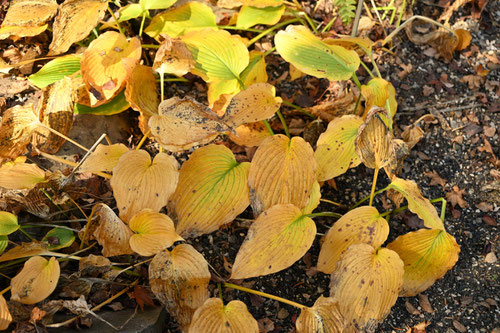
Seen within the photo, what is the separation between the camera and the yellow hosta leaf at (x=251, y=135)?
7.02ft

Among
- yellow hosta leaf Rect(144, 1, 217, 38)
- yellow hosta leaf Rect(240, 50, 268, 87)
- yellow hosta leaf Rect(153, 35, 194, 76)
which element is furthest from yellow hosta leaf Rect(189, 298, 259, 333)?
yellow hosta leaf Rect(144, 1, 217, 38)

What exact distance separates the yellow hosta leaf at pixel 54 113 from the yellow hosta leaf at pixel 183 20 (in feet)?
1.92

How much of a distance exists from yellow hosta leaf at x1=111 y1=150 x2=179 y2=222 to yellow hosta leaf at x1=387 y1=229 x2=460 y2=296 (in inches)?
36.5

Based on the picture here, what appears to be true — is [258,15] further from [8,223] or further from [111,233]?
[8,223]

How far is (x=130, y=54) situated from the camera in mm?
2166

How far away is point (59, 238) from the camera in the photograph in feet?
6.07

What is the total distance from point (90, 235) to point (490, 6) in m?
2.64

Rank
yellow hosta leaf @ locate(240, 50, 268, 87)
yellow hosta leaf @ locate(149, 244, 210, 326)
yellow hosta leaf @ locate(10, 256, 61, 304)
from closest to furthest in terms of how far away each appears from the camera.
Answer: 1. yellow hosta leaf @ locate(10, 256, 61, 304)
2. yellow hosta leaf @ locate(149, 244, 210, 326)
3. yellow hosta leaf @ locate(240, 50, 268, 87)

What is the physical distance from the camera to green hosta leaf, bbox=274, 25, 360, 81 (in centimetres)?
203

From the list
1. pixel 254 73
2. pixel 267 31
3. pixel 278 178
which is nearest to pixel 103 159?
pixel 278 178

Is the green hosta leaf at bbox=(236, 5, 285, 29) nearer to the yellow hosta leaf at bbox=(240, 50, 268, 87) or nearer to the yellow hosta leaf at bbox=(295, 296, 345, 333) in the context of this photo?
the yellow hosta leaf at bbox=(240, 50, 268, 87)

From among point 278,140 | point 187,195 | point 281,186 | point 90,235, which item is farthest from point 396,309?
point 90,235

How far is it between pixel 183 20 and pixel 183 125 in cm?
89

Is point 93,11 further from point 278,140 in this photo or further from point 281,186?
point 281,186
